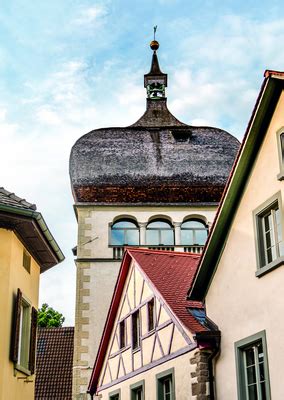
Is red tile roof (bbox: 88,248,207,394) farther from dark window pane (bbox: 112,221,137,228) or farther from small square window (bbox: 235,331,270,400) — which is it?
dark window pane (bbox: 112,221,137,228)

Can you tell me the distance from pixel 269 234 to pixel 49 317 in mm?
35425

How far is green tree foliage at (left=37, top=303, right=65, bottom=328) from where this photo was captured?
45406 mm

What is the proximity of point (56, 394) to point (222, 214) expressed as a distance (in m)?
17.4

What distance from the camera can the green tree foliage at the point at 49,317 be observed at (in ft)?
149

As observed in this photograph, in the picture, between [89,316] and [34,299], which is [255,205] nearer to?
[34,299]

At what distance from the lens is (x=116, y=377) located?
19.8 metres

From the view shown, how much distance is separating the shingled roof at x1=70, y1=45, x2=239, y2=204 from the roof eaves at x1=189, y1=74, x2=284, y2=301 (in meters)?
16.8

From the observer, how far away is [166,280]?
17703 millimetres

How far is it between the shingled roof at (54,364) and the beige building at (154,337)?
23.8 ft

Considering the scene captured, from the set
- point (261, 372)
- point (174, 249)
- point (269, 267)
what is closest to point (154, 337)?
point (261, 372)

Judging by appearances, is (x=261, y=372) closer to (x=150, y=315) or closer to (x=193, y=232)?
Result: (x=150, y=315)

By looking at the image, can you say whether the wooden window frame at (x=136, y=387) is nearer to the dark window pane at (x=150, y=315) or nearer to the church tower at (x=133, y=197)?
the dark window pane at (x=150, y=315)

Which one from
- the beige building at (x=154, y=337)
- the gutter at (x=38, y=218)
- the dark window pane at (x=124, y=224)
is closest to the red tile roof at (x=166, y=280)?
the beige building at (x=154, y=337)

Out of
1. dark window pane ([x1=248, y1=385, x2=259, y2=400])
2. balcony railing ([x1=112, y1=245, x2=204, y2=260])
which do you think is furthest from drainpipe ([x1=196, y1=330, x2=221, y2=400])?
balcony railing ([x1=112, y1=245, x2=204, y2=260])
